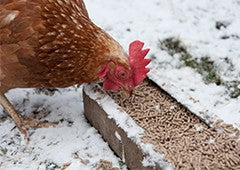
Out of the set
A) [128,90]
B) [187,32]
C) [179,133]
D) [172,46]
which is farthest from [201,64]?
[179,133]

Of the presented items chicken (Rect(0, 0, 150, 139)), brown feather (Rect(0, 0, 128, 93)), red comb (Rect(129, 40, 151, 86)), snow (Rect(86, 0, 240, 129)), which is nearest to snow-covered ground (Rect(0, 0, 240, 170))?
snow (Rect(86, 0, 240, 129))

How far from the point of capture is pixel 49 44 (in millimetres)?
2865

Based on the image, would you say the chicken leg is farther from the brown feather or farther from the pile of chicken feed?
the pile of chicken feed

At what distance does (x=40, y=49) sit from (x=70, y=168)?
83 cm

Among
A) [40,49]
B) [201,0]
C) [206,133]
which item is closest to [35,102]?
[40,49]

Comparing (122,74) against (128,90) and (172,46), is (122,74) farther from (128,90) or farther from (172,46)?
(172,46)

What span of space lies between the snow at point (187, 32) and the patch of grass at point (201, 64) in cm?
4

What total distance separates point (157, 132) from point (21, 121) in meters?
1.13

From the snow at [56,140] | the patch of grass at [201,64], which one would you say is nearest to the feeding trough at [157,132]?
the snow at [56,140]

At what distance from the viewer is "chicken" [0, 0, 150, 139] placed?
9.41ft

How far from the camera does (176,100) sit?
3.06m

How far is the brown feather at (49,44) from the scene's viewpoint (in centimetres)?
287

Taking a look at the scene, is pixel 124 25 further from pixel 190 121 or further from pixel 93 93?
pixel 190 121

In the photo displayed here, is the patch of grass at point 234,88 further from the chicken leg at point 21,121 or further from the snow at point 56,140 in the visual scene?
the chicken leg at point 21,121
